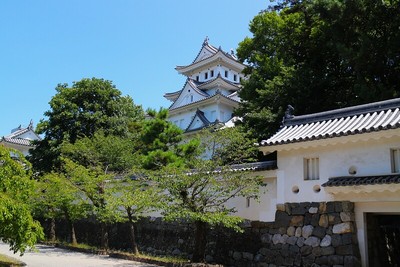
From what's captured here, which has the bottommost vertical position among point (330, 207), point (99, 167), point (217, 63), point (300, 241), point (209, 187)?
point (300, 241)

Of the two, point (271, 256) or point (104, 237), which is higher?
point (104, 237)

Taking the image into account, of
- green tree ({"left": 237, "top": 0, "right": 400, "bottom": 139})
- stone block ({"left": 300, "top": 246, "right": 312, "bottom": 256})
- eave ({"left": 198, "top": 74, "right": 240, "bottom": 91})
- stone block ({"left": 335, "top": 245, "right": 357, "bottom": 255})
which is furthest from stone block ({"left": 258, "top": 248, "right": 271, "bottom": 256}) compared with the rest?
eave ({"left": 198, "top": 74, "right": 240, "bottom": 91})

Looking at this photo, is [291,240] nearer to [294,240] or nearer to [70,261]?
[294,240]

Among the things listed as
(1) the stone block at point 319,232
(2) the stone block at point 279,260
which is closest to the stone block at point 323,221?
(1) the stone block at point 319,232

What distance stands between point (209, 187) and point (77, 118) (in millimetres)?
17006

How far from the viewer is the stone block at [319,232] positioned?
10.7 meters

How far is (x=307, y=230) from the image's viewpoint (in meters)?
11.1

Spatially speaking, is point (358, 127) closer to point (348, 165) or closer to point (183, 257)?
point (348, 165)

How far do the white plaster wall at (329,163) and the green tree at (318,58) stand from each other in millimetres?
5872

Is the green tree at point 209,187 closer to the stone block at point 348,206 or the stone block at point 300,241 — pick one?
the stone block at point 300,241

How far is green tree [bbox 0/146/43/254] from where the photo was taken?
9.47 m

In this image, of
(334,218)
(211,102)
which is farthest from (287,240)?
(211,102)

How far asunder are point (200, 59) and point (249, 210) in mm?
36176

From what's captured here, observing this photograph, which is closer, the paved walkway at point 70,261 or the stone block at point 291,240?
the stone block at point 291,240
